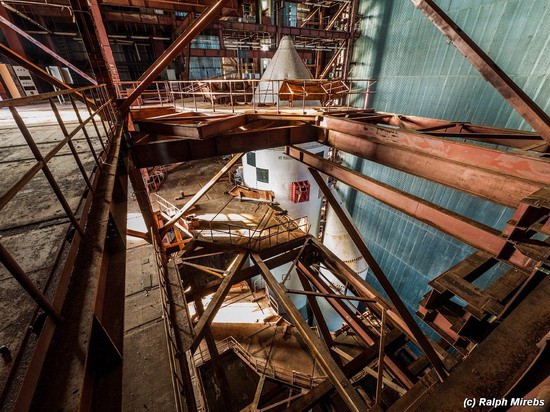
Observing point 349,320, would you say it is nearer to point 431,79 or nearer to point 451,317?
point 451,317

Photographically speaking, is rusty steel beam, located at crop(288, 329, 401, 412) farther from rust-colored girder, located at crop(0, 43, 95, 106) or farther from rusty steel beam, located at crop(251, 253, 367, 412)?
rust-colored girder, located at crop(0, 43, 95, 106)

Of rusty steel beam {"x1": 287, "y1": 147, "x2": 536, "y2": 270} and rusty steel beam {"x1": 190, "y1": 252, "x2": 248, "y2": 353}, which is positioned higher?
rusty steel beam {"x1": 287, "y1": 147, "x2": 536, "y2": 270}

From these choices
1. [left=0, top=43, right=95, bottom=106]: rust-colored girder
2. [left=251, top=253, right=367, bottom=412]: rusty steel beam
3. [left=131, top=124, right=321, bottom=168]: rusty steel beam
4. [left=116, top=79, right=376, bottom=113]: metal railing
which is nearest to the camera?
[left=0, top=43, right=95, bottom=106]: rust-colored girder

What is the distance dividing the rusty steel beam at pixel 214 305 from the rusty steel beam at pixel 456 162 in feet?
16.0

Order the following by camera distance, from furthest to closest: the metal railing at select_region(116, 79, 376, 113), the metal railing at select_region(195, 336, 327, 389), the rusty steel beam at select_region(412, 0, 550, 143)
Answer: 1. the metal railing at select_region(195, 336, 327, 389)
2. the metal railing at select_region(116, 79, 376, 113)
3. the rusty steel beam at select_region(412, 0, 550, 143)

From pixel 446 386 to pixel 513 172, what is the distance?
286cm

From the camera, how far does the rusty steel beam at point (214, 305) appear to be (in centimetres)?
561

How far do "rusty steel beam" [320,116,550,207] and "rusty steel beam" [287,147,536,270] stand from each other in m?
0.43

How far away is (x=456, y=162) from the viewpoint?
11.2 ft

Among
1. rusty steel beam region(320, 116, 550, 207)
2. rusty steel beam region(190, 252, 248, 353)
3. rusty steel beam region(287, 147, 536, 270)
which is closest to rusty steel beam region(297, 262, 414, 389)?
rusty steel beam region(190, 252, 248, 353)

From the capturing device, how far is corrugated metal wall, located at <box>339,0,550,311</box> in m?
8.45

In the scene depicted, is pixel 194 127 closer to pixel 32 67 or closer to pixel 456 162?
pixel 32 67

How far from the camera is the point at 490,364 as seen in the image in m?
1.58

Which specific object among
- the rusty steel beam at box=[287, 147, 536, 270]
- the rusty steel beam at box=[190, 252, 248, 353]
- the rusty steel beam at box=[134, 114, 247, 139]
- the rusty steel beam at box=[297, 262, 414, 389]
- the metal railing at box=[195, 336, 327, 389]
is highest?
the rusty steel beam at box=[134, 114, 247, 139]
